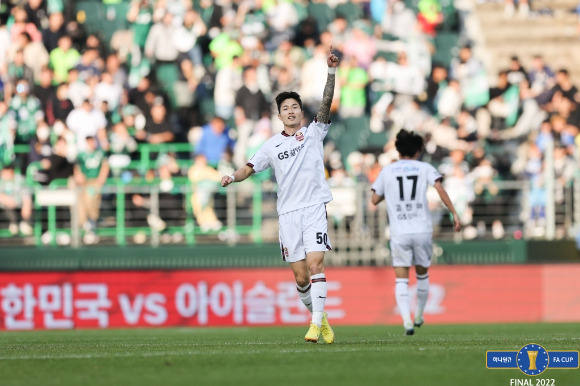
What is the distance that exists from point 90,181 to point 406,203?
8.27m

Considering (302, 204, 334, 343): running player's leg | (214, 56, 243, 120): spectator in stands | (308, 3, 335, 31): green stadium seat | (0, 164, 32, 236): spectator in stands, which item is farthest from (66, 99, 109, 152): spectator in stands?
(302, 204, 334, 343): running player's leg

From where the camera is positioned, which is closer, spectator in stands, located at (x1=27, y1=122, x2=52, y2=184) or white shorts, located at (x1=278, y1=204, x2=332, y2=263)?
white shorts, located at (x1=278, y1=204, x2=332, y2=263)

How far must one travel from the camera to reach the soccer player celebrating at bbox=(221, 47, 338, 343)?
11523mm

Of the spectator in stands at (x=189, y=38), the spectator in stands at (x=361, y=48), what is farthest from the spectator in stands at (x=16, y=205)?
the spectator in stands at (x=361, y=48)

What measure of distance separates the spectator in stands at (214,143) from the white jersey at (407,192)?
25.0 ft

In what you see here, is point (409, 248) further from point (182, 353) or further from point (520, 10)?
point (520, 10)

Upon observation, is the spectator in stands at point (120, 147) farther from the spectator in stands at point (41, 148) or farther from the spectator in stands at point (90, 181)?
the spectator in stands at point (41, 148)

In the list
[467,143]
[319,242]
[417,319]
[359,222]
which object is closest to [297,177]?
[319,242]

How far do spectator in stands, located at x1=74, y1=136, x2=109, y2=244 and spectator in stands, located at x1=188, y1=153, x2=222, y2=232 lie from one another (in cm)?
149

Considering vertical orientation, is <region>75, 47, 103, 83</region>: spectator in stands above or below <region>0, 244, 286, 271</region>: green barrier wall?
above

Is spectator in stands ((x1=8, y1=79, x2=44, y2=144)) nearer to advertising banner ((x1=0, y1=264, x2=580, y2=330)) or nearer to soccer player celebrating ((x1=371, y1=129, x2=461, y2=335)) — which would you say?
advertising banner ((x1=0, y1=264, x2=580, y2=330))

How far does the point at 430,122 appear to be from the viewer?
23.0 m

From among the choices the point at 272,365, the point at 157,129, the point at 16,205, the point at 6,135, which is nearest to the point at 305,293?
the point at 272,365

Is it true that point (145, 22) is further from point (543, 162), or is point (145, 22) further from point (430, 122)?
point (543, 162)
